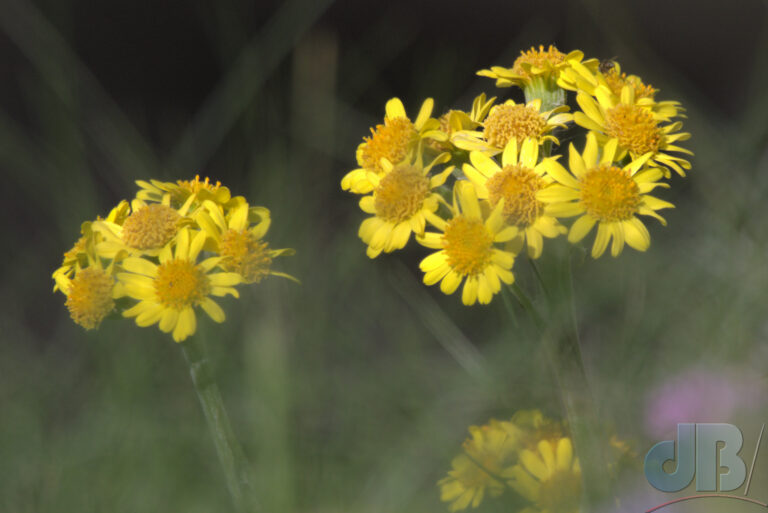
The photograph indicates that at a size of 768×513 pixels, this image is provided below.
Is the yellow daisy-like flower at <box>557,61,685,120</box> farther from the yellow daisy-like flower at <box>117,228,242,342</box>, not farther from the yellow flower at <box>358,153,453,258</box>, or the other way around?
the yellow daisy-like flower at <box>117,228,242,342</box>

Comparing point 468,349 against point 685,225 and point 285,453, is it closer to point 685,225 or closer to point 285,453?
point 285,453

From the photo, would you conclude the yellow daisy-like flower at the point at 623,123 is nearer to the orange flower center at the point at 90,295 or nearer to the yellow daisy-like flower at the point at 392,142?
the yellow daisy-like flower at the point at 392,142

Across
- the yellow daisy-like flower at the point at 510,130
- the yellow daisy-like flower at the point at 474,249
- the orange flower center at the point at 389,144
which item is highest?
the orange flower center at the point at 389,144

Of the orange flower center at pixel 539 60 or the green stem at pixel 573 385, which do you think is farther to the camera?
the orange flower center at pixel 539 60

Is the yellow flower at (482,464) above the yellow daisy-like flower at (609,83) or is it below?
below

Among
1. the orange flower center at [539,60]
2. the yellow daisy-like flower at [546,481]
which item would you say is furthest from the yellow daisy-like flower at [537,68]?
the yellow daisy-like flower at [546,481]

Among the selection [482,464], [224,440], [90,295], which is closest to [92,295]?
[90,295]

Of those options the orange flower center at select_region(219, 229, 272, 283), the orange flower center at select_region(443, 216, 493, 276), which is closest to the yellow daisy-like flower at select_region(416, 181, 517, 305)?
the orange flower center at select_region(443, 216, 493, 276)
